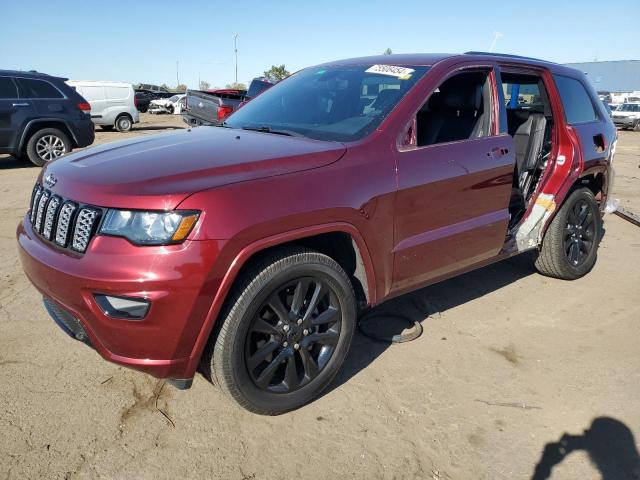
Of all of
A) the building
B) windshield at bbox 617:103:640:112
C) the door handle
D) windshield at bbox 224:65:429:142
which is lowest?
windshield at bbox 617:103:640:112

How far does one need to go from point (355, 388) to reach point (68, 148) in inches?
357

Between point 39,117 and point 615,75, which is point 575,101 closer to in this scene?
point 39,117

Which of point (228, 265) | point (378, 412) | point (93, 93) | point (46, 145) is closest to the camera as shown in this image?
point (228, 265)

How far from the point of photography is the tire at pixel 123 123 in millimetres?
18672

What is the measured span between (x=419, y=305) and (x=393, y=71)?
179cm

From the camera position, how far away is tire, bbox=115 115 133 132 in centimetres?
1867

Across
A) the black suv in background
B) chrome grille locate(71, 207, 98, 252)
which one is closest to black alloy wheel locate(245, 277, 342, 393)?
chrome grille locate(71, 207, 98, 252)

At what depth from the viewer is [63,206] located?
2451mm

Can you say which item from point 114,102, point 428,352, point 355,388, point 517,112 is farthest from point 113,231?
point 114,102

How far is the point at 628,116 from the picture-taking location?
26.6 metres

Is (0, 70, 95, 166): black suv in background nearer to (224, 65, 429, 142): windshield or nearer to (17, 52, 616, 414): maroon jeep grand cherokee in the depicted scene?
(224, 65, 429, 142): windshield

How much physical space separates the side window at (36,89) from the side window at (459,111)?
336 inches

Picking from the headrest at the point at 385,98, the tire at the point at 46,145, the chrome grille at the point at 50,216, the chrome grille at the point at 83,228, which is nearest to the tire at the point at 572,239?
the headrest at the point at 385,98

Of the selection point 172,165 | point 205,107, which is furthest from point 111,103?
point 172,165
